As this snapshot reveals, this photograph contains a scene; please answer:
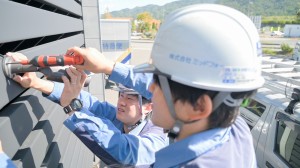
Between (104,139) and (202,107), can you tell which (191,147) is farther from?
(104,139)

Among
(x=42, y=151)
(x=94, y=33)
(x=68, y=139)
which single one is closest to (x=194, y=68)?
(x=42, y=151)

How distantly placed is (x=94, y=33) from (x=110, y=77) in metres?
3.08

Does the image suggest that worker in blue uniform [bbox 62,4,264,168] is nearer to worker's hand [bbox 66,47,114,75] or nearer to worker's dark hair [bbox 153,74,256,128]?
worker's dark hair [bbox 153,74,256,128]

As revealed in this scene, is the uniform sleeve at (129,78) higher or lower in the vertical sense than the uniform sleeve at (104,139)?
higher

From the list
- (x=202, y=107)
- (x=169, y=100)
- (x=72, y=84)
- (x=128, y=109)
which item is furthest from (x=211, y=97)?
(x=128, y=109)

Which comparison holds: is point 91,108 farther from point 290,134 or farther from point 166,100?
point 290,134

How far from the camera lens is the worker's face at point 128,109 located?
2508 millimetres

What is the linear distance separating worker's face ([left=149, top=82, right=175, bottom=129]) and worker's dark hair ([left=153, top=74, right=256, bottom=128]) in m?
0.07

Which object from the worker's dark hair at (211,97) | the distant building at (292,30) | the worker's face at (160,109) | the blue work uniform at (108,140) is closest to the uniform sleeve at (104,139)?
the blue work uniform at (108,140)

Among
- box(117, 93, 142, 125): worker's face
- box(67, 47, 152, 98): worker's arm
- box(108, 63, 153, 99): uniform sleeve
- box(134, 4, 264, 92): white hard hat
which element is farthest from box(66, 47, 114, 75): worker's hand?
box(117, 93, 142, 125): worker's face

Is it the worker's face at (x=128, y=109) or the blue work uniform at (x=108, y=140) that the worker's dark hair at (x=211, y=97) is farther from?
the worker's face at (x=128, y=109)

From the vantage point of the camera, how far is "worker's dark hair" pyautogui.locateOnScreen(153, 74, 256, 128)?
51.1 inches

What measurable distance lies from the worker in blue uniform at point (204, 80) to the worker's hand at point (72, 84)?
0.59 meters

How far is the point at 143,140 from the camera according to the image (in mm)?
2066
